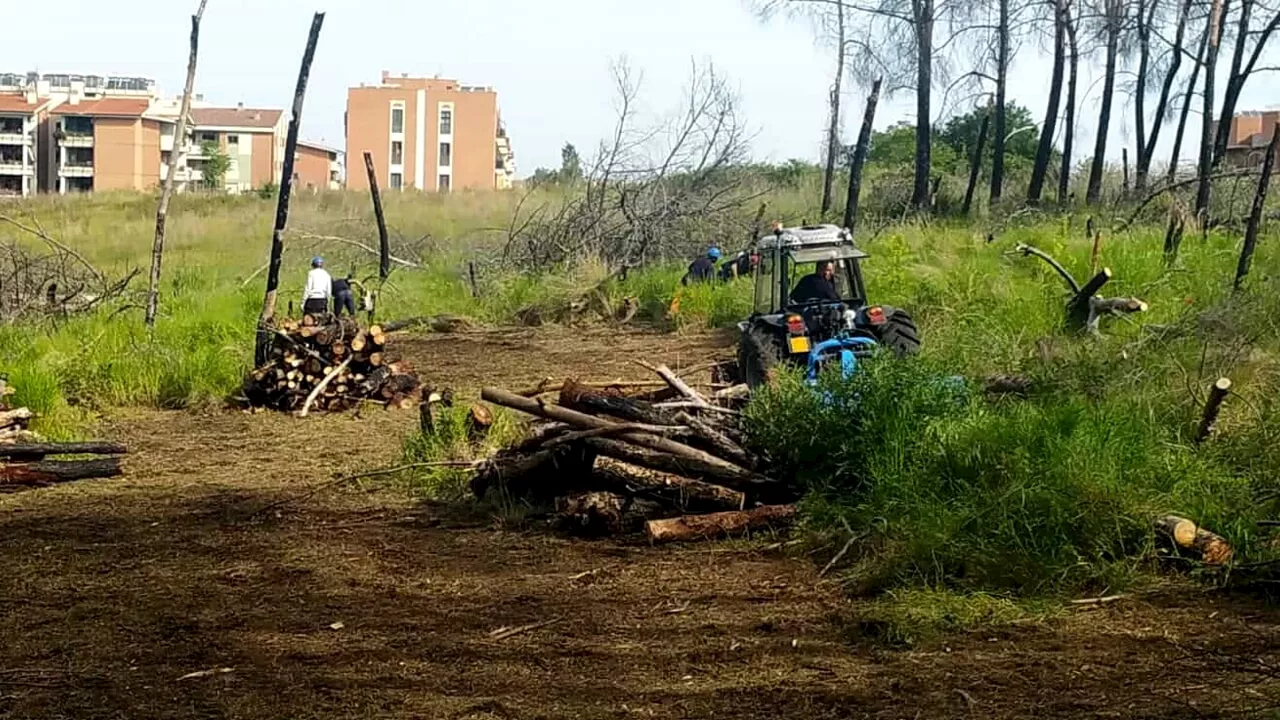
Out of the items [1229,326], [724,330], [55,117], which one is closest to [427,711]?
[1229,326]

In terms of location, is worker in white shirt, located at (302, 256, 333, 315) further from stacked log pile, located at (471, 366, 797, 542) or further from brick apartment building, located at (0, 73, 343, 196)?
brick apartment building, located at (0, 73, 343, 196)

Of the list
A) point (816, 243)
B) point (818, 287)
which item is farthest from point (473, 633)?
point (816, 243)

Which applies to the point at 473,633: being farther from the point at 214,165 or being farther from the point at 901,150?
the point at 214,165

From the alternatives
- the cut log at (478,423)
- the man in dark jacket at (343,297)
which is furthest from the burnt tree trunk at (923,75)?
the cut log at (478,423)

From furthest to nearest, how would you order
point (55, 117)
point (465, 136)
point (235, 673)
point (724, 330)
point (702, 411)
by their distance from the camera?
1. point (465, 136)
2. point (55, 117)
3. point (724, 330)
4. point (702, 411)
5. point (235, 673)

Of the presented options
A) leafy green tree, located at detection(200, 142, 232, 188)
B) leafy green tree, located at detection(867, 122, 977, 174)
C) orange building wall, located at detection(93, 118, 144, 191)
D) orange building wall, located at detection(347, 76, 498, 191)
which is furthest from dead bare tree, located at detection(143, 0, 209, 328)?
orange building wall, located at detection(347, 76, 498, 191)

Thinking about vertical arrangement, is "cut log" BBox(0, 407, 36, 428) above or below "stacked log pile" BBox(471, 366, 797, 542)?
below

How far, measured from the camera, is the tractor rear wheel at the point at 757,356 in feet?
36.7

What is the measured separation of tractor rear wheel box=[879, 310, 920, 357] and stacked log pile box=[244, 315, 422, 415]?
19.4 ft

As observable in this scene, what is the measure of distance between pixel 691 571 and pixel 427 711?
2.60m

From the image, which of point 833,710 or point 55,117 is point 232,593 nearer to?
point 833,710

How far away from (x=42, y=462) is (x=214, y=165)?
68.3m

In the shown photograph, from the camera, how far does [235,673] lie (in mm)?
5977

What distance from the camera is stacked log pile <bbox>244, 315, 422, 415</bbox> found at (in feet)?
48.6
